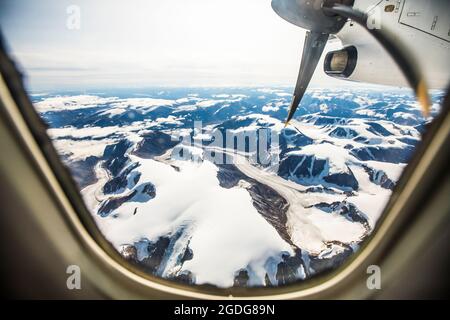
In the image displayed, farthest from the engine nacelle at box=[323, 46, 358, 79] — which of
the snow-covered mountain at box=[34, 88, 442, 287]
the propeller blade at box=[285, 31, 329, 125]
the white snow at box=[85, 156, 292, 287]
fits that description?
the white snow at box=[85, 156, 292, 287]

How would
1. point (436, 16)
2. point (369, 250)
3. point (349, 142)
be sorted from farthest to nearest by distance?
point (349, 142)
point (436, 16)
point (369, 250)

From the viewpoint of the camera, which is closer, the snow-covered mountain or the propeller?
the propeller

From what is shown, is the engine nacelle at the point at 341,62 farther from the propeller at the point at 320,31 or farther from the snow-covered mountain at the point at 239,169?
the snow-covered mountain at the point at 239,169

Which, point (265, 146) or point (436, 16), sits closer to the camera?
point (436, 16)

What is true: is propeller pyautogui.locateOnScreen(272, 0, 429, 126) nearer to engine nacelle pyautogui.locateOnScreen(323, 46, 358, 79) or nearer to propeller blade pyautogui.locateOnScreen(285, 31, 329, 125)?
propeller blade pyautogui.locateOnScreen(285, 31, 329, 125)

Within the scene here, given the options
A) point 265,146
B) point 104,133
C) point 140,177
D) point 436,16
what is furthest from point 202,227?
point 265,146
